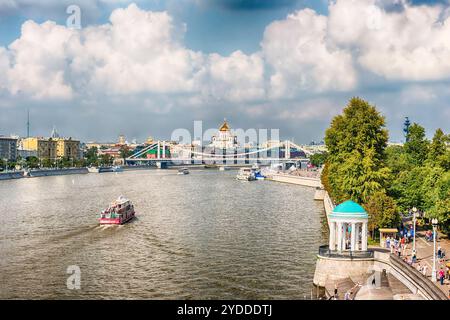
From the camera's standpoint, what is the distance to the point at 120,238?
3662cm

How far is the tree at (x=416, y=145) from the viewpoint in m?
51.2

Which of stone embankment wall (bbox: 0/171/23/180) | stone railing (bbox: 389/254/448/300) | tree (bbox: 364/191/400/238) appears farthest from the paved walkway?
stone embankment wall (bbox: 0/171/23/180)

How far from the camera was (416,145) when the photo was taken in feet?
174

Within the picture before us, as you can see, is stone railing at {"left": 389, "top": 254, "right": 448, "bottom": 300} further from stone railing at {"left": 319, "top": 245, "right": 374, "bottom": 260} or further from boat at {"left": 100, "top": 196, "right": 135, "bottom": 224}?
boat at {"left": 100, "top": 196, "right": 135, "bottom": 224}

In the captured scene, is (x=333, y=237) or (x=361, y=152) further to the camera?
(x=361, y=152)

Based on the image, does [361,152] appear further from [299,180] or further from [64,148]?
[64,148]

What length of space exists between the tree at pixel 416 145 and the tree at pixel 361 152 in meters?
14.2

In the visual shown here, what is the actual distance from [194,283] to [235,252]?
6.95 m

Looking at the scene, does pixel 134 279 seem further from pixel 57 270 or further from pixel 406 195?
pixel 406 195

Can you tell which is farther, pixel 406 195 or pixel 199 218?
pixel 199 218

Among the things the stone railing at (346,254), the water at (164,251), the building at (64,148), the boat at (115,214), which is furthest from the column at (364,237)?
the building at (64,148)

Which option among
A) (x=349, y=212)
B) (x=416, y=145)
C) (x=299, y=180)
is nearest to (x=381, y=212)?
(x=349, y=212)

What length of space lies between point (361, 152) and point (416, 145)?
61.2 ft
